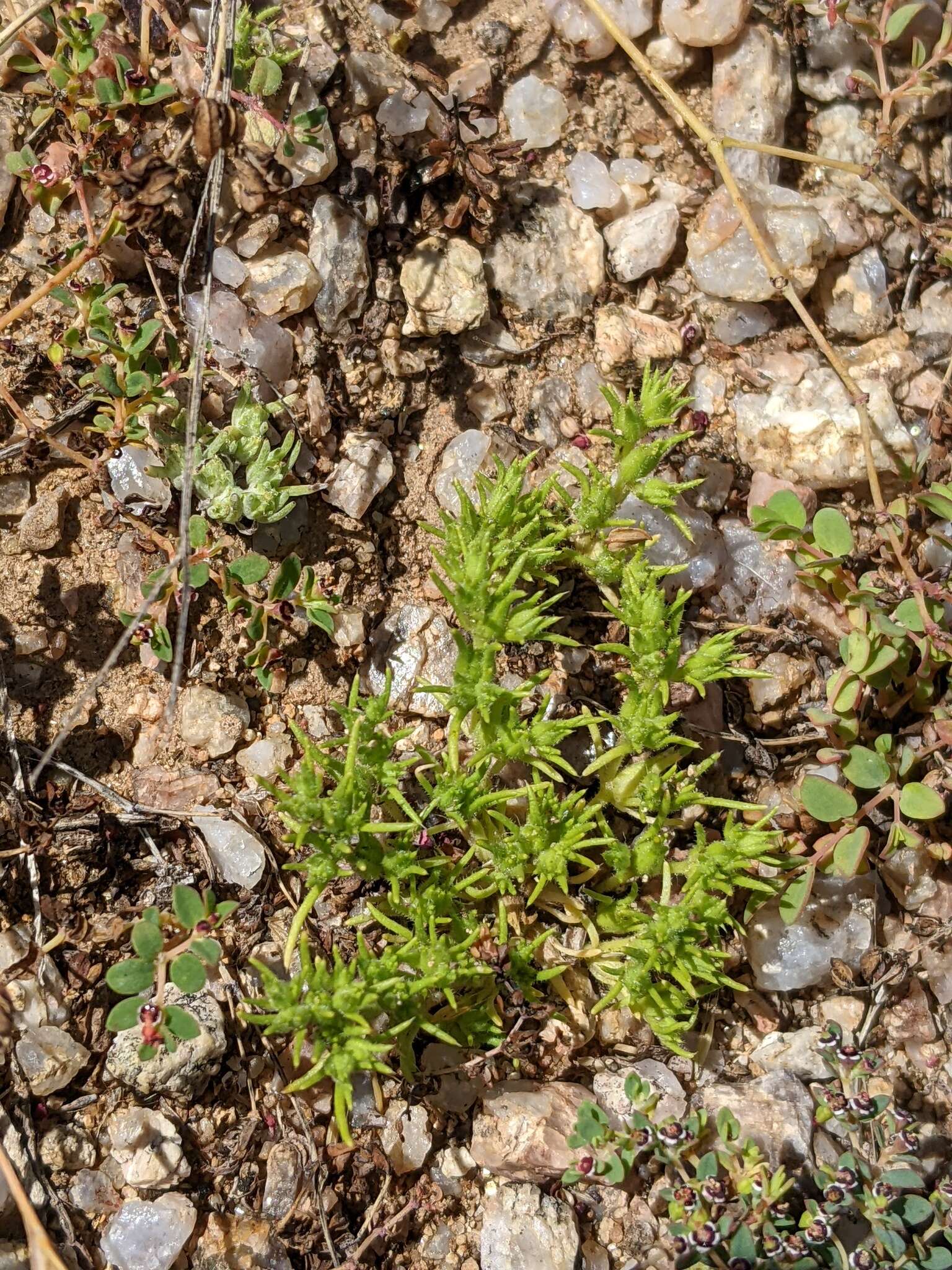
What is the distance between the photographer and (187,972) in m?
2.48

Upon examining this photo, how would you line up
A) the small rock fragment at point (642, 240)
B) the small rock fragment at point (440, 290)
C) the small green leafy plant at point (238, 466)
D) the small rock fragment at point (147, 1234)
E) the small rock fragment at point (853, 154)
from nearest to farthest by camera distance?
the small rock fragment at point (147, 1234)
the small green leafy plant at point (238, 466)
the small rock fragment at point (440, 290)
the small rock fragment at point (642, 240)
the small rock fragment at point (853, 154)

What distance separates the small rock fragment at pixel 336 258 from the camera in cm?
338

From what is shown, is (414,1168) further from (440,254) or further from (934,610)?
(440,254)

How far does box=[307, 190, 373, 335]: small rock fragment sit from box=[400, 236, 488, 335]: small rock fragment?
160mm

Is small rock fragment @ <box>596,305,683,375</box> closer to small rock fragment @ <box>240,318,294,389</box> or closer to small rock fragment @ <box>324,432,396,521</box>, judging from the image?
small rock fragment @ <box>324,432,396,521</box>

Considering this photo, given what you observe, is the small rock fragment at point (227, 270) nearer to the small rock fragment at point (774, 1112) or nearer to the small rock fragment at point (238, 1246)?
the small rock fragment at point (238, 1246)

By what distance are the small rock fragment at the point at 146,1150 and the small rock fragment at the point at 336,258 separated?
2304 mm

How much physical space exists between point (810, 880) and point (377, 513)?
1715 mm

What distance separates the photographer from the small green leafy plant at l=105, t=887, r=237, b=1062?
2.48m

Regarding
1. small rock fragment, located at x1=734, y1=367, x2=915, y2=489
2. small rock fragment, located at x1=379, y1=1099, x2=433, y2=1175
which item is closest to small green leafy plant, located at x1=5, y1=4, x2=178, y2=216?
small rock fragment, located at x1=734, y1=367, x2=915, y2=489

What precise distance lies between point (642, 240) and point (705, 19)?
0.80 metres

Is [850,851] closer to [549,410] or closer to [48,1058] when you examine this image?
[549,410]

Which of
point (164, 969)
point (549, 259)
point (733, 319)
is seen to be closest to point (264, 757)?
point (164, 969)

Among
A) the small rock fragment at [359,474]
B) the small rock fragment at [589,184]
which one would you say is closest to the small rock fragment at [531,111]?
the small rock fragment at [589,184]
